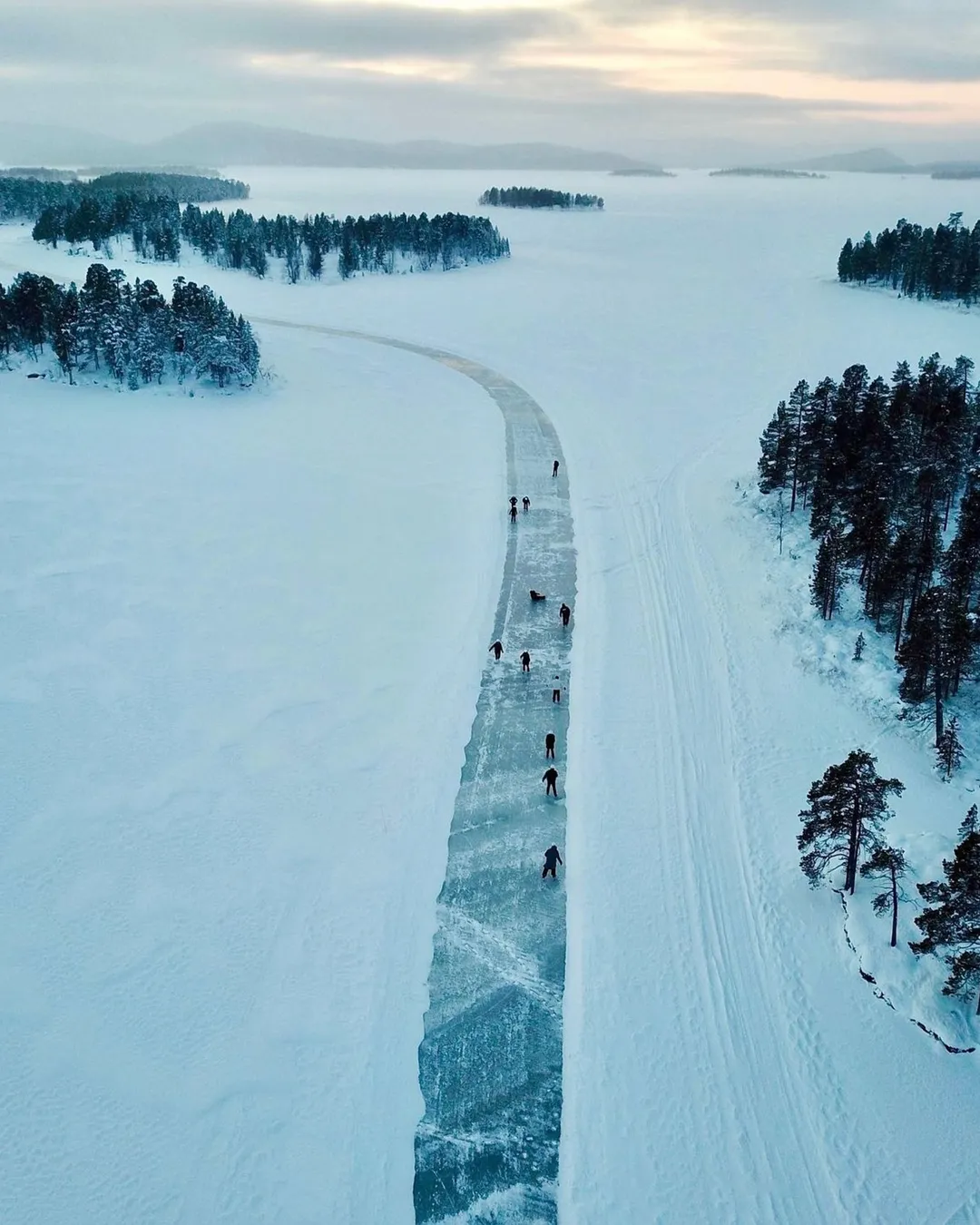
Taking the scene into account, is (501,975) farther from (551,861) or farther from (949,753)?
(949,753)

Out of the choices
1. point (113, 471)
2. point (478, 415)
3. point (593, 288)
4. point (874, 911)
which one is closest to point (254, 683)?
point (874, 911)

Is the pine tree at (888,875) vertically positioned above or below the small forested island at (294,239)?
below

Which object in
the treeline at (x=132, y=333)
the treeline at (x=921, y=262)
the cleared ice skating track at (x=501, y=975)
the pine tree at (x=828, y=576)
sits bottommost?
the cleared ice skating track at (x=501, y=975)

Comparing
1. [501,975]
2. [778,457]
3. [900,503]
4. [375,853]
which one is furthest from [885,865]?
[778,457]

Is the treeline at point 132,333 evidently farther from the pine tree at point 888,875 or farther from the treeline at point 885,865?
the pine tree at point 888,875

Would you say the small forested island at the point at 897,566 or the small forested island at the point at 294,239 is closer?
the small forested island at the point at 897,566

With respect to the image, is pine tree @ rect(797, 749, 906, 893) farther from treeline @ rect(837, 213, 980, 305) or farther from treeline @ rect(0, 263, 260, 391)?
treeline @ rect(837, 213, 980, 305)

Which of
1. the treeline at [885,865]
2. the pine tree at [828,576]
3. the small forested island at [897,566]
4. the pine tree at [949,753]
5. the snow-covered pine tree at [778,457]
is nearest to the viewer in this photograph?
the treeline at [885,865]

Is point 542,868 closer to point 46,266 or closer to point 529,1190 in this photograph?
point 529,1190

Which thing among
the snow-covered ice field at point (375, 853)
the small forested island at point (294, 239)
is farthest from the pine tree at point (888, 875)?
the small forested island at point (294, 239)
